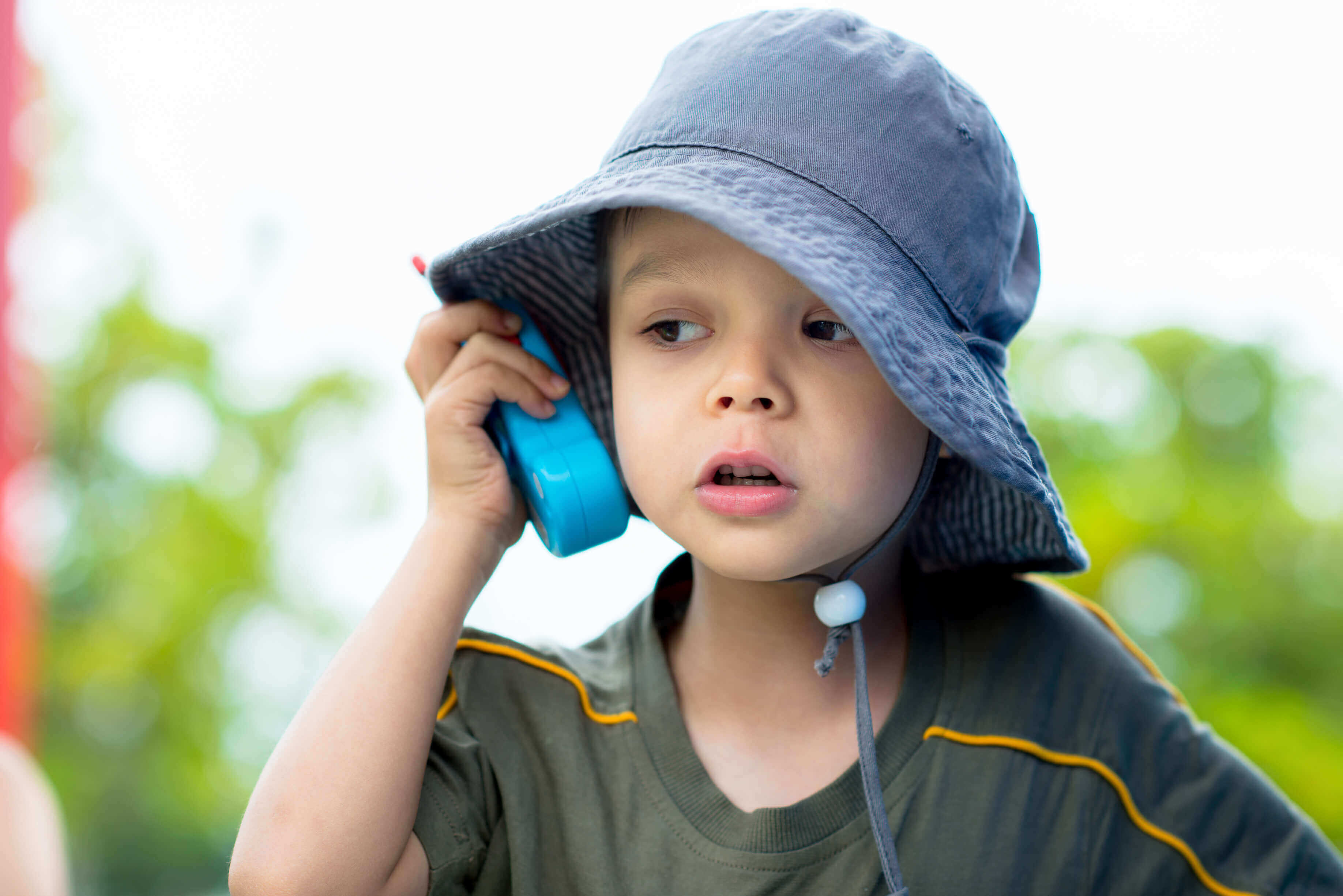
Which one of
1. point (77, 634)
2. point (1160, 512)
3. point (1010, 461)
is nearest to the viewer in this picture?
point (1010, 461)

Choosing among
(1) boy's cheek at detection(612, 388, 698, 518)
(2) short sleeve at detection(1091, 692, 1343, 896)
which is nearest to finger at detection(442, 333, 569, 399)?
(1) boy's cheek at detection(612, 388, 698, 518)

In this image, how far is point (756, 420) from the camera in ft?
2.30

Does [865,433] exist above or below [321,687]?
above

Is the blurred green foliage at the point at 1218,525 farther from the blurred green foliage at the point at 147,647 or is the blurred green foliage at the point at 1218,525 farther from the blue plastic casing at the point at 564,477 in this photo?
the blurred green foliage at the point at 147,647

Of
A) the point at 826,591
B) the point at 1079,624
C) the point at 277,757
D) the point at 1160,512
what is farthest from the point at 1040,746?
the point at 1160,512

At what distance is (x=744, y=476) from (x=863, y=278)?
0.53ft

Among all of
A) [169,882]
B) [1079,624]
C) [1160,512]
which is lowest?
[169,882]

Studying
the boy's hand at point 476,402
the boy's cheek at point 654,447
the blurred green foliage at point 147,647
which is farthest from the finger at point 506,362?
the blurred green foliage at point 147,647

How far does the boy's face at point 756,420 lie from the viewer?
2.32 ft

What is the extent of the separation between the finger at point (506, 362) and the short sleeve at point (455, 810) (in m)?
0.29

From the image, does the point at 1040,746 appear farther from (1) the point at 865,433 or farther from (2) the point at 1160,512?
(2) the point at 1160,512

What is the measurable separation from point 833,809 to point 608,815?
172 mm

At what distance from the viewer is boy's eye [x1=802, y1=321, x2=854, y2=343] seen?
0.73 metres

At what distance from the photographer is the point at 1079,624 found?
3.13ft
